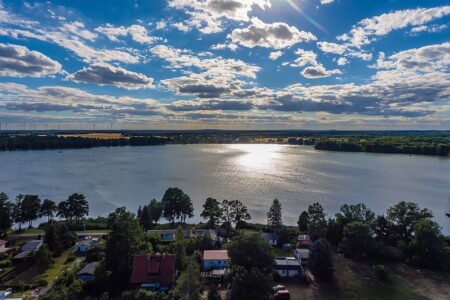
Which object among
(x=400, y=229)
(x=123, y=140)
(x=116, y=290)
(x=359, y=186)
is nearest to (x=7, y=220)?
(x=116, y=290)

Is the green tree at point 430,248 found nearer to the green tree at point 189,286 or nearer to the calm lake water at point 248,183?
the calm lake water at point 248,183

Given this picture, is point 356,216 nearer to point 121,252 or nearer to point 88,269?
point 121,252

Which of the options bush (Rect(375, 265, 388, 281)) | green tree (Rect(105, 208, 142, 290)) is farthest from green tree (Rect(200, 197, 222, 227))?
bush (Rect(375, 265, 388, 281))

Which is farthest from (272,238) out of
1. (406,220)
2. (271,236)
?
(406,220)

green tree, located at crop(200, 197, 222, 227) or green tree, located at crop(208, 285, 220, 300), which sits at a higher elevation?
green tree, located at crop(200, 197, 222, 227)

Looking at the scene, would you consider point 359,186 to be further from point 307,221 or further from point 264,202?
point 307,221

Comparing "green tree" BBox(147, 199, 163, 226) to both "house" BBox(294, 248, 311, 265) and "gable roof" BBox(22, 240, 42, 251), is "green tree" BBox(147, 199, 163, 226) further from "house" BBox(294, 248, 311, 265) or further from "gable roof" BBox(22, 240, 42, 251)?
"house" BBox(294, 248, 311, 265)

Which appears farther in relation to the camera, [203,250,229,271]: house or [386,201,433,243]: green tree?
[386,201,433,243]: green tree
